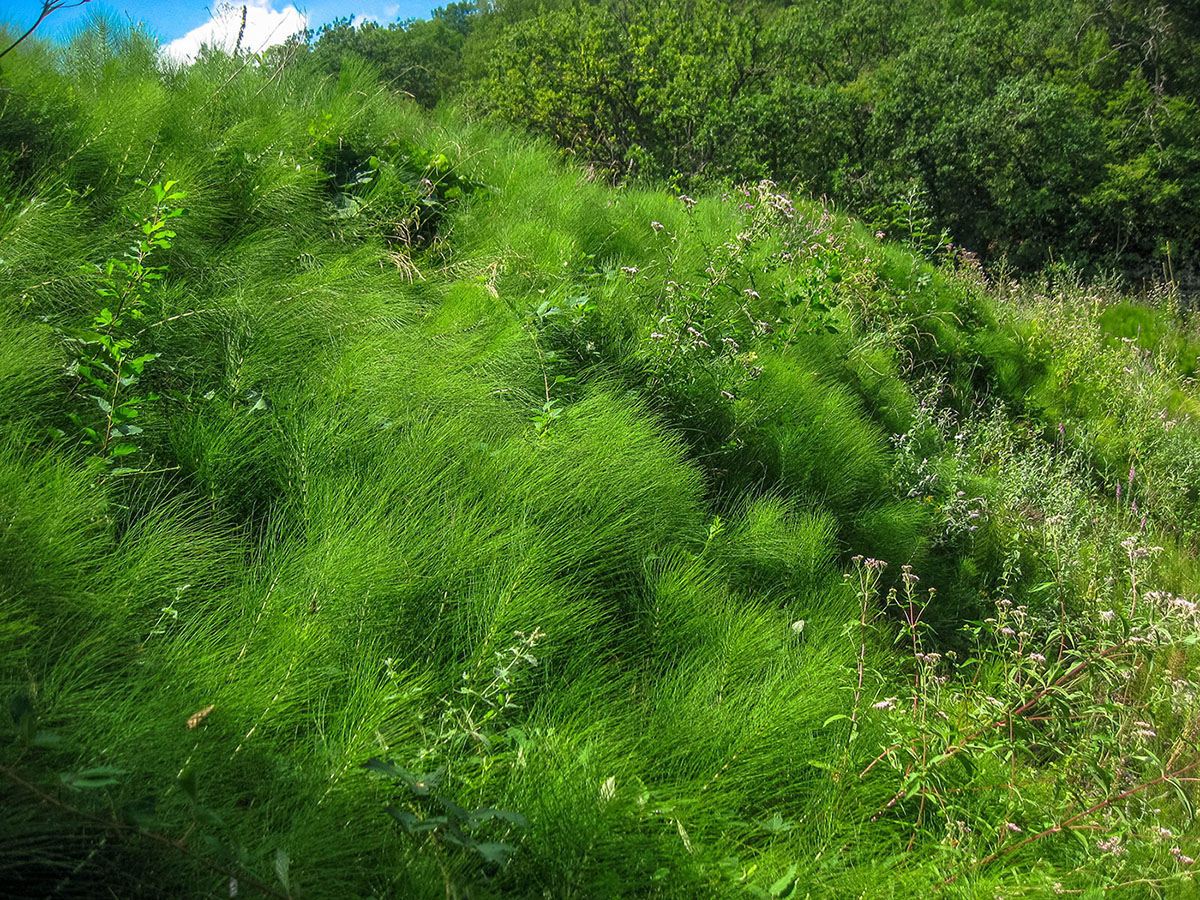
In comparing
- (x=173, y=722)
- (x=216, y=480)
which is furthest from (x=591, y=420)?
(x=173, y=722)

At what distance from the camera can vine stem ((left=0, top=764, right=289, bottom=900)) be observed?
1134 mm

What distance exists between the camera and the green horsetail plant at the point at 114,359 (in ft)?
6.71

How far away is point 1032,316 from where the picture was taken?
7.63m

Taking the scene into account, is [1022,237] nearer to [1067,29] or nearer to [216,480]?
[1067,29]

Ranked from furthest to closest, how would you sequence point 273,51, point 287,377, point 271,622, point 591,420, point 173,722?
point 273,51, point 591,420, point 287,377, point 271,622, point 173,722

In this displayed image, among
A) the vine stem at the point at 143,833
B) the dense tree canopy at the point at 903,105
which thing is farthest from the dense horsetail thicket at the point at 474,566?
the dense tree canopy at the point at 903,105

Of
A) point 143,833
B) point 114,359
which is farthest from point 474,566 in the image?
point 114,359

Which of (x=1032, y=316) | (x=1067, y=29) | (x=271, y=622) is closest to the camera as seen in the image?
(x=271, y=622)

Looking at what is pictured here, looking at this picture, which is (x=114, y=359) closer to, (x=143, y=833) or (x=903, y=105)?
(x=143, y=833)

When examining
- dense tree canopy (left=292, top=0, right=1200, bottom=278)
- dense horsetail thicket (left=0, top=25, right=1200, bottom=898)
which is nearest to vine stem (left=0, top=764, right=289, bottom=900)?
dense horsetail thicket (left=0, top=25, right=1200, bottom=898)

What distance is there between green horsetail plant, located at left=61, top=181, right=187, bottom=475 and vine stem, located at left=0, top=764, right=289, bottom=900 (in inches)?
38.7

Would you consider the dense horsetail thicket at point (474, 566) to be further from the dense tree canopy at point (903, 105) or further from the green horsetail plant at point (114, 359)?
the dense tree canopy at point (903, 105)

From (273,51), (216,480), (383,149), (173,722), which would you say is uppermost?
(273,51)

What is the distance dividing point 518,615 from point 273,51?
4653 mm
